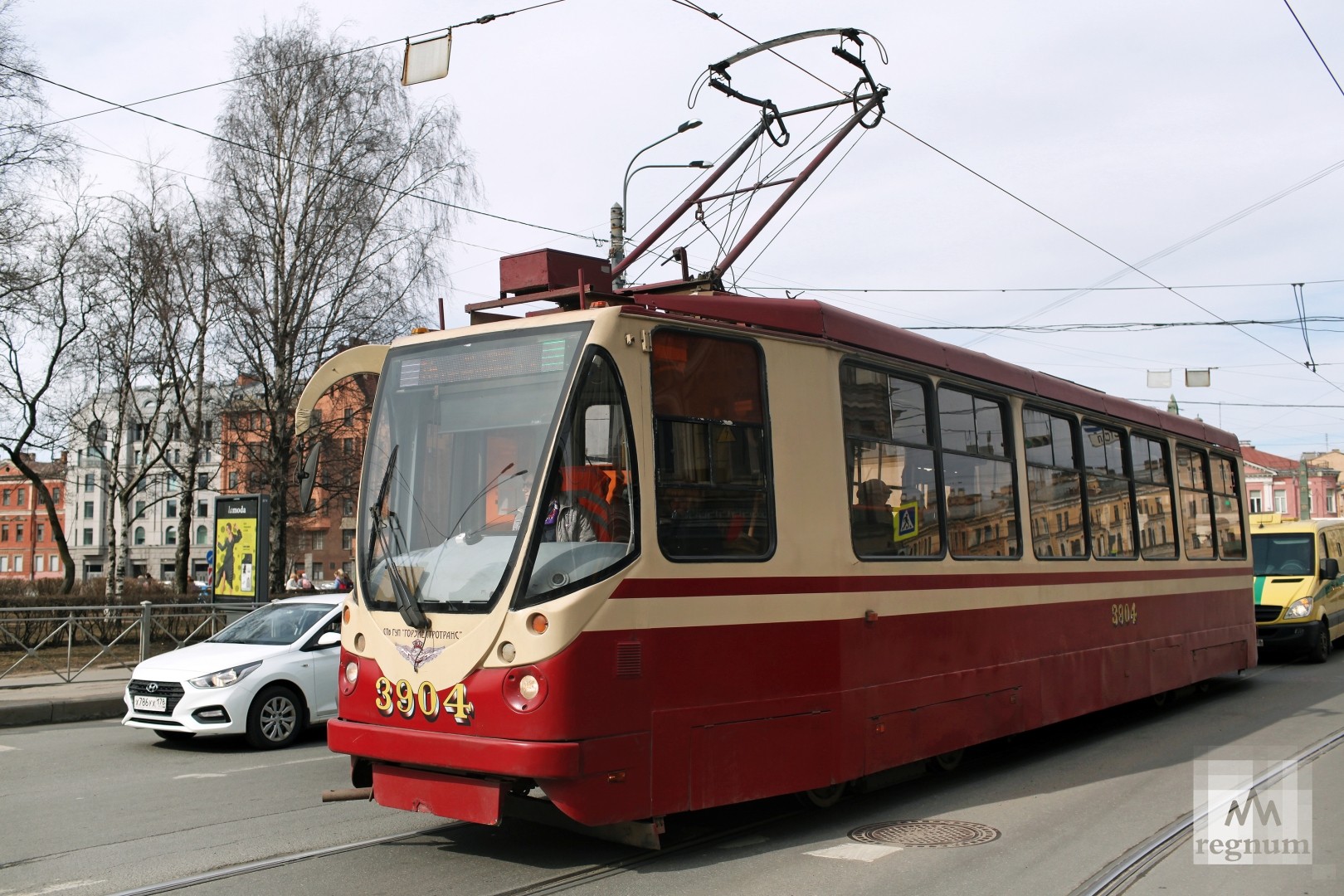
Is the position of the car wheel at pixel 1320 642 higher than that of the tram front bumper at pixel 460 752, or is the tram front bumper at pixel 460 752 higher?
the tram front bumper at pixel 460 752

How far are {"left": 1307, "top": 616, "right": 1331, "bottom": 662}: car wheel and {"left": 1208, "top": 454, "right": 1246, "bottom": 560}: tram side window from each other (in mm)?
4013

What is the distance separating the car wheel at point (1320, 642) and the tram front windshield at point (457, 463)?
15841 mm

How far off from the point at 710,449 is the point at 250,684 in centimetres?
681

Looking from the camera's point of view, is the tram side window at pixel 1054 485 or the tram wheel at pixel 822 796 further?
the tram side window at pixel 1054 485

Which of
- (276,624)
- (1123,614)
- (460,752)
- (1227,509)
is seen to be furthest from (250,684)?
(1227,509)

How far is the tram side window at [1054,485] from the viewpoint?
986 cm

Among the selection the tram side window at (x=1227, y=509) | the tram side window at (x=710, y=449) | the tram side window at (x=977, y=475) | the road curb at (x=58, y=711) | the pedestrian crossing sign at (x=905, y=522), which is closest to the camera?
the tram side window at (x=710, y=449)

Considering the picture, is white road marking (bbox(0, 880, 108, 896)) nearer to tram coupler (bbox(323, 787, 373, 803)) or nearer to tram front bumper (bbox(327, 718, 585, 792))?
tram coupler (bbox(323, 787, 373, 803))

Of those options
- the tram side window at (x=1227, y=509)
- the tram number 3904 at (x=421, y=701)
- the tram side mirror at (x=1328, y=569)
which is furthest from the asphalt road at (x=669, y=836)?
the tram side mirror at (x=1328, y=569)

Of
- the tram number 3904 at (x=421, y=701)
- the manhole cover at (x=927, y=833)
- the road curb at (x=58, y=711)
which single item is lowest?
the manhole cover at (x=927, y=833)

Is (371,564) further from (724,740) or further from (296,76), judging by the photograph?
(296,76)

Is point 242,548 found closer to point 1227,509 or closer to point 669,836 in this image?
point 669,836

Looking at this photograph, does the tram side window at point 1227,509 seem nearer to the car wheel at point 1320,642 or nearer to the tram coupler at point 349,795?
the car wheel at point 1320,642

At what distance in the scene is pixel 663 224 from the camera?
1038 centimetres
